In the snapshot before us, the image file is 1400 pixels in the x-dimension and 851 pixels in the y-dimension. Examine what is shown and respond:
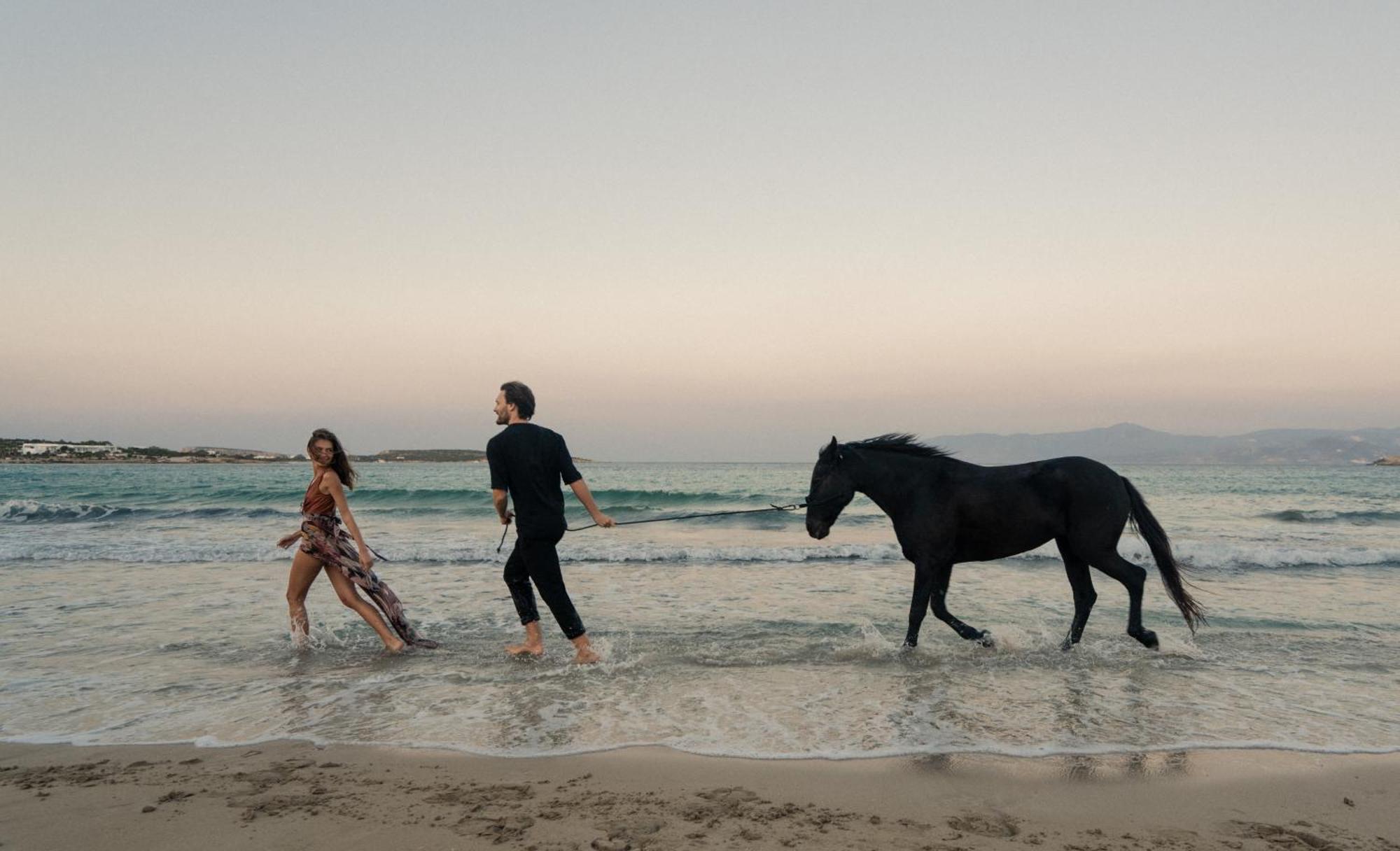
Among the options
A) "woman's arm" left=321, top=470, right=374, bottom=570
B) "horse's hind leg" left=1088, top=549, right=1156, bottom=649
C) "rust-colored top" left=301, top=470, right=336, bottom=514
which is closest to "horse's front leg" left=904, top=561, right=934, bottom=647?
Result: "horse's hind leg" left=1088, top=549, right=1156, bottom=649

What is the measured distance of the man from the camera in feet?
19.5

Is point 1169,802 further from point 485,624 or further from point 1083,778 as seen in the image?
point 485,624

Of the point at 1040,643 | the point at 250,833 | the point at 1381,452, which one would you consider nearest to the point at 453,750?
the point at 250,833

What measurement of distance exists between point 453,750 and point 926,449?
15.2ft

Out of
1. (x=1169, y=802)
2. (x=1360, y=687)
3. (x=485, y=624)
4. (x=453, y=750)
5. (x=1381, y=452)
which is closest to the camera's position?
(x=1169, y=802)

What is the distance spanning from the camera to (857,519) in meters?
23.4

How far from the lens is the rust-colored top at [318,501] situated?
6738 mm

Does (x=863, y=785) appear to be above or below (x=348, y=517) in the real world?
below

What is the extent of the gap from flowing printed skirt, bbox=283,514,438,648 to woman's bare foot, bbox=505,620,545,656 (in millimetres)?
887

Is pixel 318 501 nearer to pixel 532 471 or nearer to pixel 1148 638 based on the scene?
pixel 532 471

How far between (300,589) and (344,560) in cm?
53

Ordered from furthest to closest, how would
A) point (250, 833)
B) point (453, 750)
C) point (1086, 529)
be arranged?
point (1086, 529)
point (453, 750)
point (250, 833)

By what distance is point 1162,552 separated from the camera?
654cm

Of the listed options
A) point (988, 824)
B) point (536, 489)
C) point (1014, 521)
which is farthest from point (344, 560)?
point (1014, 521)
